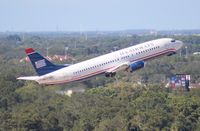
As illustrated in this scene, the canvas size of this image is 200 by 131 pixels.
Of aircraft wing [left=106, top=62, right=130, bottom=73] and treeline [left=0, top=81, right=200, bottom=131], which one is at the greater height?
aircraft wing [left=106, top=62, right=130, bottom=73]

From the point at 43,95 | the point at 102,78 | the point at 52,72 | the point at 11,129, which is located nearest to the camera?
the point at 11,129

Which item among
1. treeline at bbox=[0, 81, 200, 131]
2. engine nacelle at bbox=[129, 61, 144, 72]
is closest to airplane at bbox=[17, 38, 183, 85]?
engine nacelle at bbox=[129, 61, 144, 72]

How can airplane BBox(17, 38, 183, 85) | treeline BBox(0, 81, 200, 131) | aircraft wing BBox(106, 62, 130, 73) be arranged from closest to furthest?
1. treeline BBox(0, 81, 200, 131)
2. airplane BBox(17, 38, 183, 85)
3. aircraft wing BBox(106, 62, 130, 73)

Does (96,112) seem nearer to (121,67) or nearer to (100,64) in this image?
(100,64)

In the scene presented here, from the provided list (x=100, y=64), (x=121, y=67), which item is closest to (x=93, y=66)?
(x=100, y=64)

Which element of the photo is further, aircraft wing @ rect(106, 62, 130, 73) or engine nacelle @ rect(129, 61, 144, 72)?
aircraft wing @ rect(106, 62, 130, 73)

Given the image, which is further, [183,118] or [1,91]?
[1,91]

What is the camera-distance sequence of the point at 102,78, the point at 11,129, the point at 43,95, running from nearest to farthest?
the point at 11,129 → the point at 43,95 → the point at 102,78

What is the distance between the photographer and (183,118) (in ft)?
363

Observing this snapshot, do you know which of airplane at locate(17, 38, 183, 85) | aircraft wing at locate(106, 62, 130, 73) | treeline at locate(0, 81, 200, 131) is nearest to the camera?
treeline at locate(0, 81, 200, 131)

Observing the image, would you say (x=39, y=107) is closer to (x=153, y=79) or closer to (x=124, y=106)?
(x=124, y=106)

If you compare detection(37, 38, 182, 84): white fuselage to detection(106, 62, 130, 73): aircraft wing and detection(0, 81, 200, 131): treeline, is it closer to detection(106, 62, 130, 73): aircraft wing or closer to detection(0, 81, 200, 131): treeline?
detection(106, 62, 130, 73): aircraft wing

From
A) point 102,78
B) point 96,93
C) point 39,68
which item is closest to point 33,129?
point 39,68

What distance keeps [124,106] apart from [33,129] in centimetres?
2035
